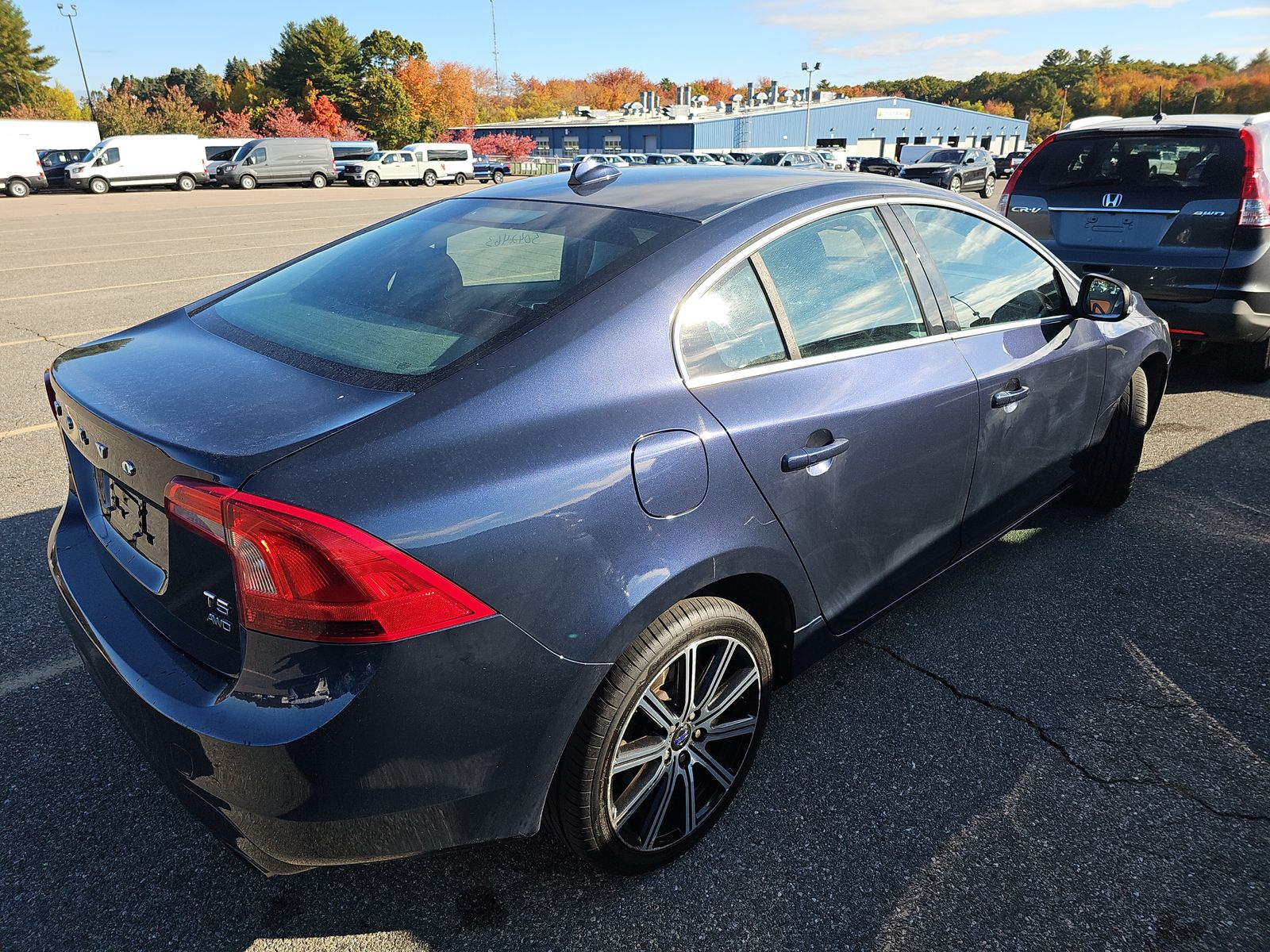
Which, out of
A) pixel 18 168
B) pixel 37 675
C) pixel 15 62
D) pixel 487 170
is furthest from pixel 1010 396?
pixel 15 62

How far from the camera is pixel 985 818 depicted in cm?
231

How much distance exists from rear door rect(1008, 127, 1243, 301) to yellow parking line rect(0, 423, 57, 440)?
6.79 m

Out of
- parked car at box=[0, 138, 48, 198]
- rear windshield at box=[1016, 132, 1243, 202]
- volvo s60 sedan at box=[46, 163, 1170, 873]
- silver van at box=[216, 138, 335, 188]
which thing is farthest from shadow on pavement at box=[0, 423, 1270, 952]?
silver van at box=[216, 138, 335, 188]

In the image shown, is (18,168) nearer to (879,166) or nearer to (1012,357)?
(879,166)

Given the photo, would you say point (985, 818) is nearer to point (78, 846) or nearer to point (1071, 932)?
point (1071, 932)

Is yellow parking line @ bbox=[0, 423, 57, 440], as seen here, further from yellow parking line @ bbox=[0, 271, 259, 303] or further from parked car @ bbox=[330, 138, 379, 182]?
parked car @ bbox=[330, 138, 379, 182]

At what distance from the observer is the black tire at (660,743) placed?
1851 mm

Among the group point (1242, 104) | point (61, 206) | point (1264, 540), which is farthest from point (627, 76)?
point (1264, 540)

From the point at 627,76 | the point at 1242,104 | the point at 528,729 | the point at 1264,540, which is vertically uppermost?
the point at 627,76

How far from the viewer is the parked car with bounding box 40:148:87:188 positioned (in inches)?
1324

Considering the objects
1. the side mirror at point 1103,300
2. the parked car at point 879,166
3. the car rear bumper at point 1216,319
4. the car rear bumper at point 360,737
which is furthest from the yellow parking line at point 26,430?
the parked car at point 879,166

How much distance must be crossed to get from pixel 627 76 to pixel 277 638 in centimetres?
13916

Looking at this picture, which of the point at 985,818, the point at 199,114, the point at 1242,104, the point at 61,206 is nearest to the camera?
the point at 985,818

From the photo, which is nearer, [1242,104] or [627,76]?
[1242,104]
